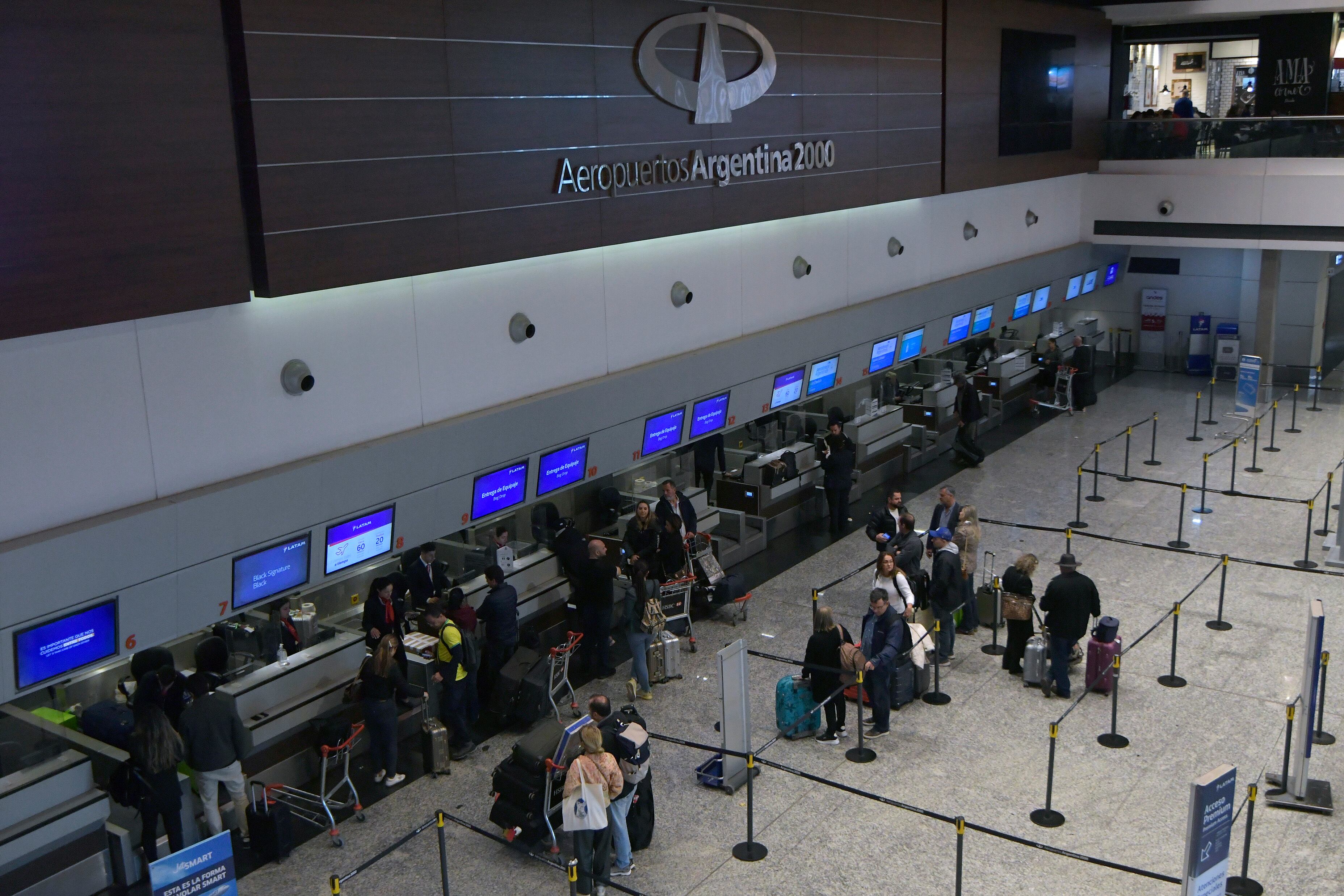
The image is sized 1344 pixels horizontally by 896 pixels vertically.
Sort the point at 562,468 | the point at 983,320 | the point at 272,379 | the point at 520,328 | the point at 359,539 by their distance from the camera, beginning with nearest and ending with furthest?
the point at 272,379, the point at 359,539, the point at 520,328, the point at 562,468, the point at 983,320

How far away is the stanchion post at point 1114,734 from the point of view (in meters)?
9.76

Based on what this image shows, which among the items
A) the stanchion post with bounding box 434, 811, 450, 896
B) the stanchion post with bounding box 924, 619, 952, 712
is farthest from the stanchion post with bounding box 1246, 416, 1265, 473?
the stanchion post with bounding box 434, 811, 450, 896

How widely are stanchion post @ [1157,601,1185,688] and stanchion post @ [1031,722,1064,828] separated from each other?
2.47m

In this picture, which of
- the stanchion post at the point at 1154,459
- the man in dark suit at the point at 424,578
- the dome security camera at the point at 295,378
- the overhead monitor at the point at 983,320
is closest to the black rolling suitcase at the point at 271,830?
the man in dark suit at the point at 424,578

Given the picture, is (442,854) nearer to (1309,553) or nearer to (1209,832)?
(1209,832)

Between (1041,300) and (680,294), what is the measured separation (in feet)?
34.7

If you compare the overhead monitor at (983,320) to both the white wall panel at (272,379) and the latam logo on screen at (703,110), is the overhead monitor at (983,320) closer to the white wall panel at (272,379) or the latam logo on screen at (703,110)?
the latam logo on screen at (703,110)

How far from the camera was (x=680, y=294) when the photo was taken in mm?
13133

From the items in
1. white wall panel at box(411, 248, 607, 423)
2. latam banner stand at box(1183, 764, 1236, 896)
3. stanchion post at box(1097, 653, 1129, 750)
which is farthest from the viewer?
white wall panel at box(411, 248, 607, 423)

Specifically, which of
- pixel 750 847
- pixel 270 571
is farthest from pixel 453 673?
pixel 750 847

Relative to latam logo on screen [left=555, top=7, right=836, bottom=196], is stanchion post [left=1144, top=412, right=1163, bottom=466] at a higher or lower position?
lower

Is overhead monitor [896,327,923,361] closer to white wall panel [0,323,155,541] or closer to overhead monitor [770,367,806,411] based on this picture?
overhead monitor [770,367,806,411]

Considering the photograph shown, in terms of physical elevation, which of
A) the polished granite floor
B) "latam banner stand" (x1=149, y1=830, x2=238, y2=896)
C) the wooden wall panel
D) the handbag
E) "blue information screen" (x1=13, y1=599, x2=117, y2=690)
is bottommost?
the polished granite floor

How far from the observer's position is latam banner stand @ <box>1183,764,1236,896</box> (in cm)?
650
